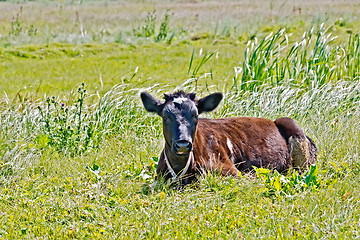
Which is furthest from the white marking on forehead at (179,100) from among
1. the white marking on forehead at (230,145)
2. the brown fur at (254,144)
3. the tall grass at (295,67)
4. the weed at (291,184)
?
the tall grass at (295,67)

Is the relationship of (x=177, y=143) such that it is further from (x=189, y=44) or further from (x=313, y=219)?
(x=189, y=44)

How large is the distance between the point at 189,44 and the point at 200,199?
14.3 m

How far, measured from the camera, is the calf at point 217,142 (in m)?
5.21

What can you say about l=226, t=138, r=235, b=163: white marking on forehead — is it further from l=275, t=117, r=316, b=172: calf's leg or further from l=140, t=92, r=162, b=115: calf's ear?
l=140, t=92, r=162, b=115: calf's ear

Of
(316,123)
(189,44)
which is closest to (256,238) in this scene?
(316,123)

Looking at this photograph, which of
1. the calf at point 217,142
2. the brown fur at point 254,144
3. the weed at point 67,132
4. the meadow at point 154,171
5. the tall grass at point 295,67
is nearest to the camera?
the meadow at point 154,171

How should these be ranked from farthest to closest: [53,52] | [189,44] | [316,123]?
[189,44] < [53,52] < [316,123]

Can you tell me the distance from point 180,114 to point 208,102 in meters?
0.61

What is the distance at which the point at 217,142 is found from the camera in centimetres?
595

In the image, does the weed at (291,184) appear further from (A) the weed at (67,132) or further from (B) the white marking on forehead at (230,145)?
(A) the weed at (67,132)

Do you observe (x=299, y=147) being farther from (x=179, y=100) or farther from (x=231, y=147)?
(x=179, y=100)

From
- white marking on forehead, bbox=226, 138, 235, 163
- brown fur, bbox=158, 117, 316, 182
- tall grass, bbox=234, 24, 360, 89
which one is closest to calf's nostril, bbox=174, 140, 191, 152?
brown fur, bbox=158, 117, 316, 182

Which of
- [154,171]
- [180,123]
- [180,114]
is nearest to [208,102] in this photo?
[180,114]

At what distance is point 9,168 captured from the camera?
19.5 feet
